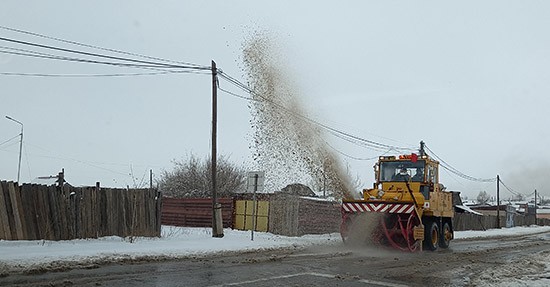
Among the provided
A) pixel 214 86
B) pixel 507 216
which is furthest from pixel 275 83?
pixel 507 216

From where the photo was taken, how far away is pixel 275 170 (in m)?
28.2

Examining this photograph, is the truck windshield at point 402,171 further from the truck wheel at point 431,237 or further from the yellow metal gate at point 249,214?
the yellow metal gate at point 249,214

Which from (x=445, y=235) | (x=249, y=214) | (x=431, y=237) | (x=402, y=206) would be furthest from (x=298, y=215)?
(x=402, y=206)

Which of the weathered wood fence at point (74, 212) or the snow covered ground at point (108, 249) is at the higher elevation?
the weathered wood fence at point (74, 212)

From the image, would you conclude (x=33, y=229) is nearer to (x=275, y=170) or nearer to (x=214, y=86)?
(x=214, y=86)

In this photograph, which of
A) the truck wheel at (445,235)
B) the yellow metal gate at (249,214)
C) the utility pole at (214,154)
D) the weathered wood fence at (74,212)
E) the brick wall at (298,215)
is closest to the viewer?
the weathered wood fence at (74,212)

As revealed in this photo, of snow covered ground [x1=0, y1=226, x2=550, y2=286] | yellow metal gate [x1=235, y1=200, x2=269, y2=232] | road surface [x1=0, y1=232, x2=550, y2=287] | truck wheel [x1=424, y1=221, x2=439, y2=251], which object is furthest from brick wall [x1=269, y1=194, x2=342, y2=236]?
road surface [x1=0, y1=232, x2=550, y2=287]

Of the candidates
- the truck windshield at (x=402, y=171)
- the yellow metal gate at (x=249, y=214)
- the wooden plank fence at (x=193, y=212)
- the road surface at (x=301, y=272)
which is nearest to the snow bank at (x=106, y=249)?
the road surface at (x=301, y=272)

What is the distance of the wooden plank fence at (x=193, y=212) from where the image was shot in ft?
95.3

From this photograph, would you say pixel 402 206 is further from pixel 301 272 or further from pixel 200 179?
pixel 200 179

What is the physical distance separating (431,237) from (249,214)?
1084cm

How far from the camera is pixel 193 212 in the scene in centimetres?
3069

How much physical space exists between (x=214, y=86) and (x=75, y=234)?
781 cm

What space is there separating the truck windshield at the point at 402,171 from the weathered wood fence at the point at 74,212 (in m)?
8.66
